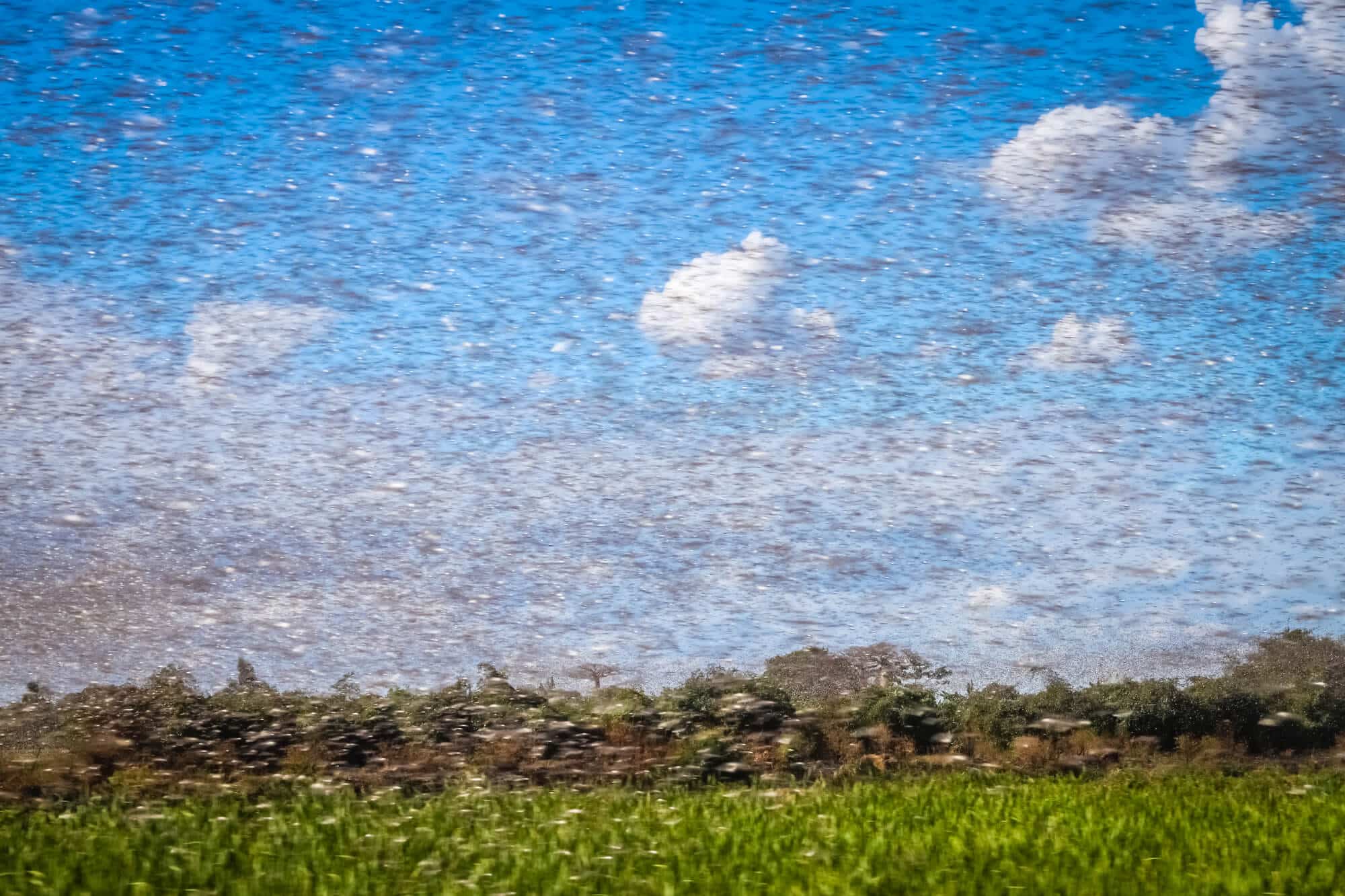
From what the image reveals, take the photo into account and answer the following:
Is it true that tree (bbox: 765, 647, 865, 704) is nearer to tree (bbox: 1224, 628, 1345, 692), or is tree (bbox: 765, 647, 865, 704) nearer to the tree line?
the tree line

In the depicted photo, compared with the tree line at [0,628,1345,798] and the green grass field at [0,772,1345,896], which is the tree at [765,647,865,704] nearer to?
the tree line at [0,628,1345,798]

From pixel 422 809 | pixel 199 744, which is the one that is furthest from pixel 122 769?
pixel 422 809

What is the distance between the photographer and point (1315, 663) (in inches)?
344

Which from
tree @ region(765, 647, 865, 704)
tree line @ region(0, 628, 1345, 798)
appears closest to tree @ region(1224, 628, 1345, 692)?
tree line @ region(0, 628, 1345, 798)

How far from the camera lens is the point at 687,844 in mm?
4535

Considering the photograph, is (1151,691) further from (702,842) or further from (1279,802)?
(702,842)

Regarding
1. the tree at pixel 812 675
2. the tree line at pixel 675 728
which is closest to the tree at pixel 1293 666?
the tree line at pixel 675 728

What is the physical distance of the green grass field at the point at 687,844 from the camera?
12.7 ft

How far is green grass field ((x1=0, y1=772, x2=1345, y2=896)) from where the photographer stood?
3881mm

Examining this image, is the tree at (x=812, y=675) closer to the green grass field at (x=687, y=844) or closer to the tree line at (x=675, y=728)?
the tree line at (x=675, y=728)

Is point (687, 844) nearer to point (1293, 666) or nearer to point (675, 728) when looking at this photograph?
point (675, 728)

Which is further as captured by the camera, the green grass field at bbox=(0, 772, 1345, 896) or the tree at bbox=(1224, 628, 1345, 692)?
the tree at bbox=(1224, 628, 1345, 692)

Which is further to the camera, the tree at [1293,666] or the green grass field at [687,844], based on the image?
the tree at [1293,666]

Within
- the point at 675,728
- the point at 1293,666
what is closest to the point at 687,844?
the point at 675,728
